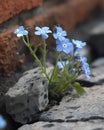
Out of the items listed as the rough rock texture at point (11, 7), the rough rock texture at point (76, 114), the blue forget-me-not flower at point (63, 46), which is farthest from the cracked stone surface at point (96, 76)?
the rough rock texture at point (11, 7)

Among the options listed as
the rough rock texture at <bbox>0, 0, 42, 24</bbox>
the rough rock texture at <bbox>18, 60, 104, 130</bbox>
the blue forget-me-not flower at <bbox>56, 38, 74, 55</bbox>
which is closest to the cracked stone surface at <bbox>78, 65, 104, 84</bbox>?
the rough rock texture at <bbox>18, 60, 104, 130</bbox>

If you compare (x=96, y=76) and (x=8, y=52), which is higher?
(x=8, y=52)

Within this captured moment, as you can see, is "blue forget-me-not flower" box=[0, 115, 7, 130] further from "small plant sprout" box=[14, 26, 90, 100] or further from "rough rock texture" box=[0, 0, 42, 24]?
"rough rock texture" box=[0, 0, 42, 24]

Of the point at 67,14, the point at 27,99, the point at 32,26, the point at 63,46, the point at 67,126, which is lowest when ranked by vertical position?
the point at 67,126

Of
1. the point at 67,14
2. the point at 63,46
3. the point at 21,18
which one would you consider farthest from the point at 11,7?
the point at 67,14

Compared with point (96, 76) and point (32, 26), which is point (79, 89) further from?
point (32, 26)

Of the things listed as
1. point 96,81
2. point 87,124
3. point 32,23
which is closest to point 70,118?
point 87,124
